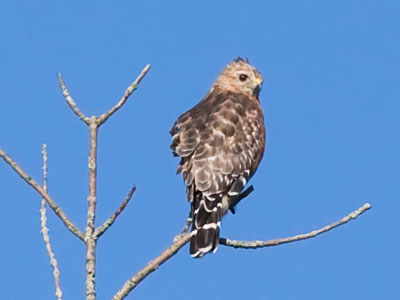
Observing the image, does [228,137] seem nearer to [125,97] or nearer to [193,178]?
[193,178]

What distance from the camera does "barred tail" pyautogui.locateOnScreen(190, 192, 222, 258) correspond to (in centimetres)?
600

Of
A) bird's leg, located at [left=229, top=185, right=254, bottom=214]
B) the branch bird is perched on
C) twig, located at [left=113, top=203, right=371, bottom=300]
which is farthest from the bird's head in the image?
twig, located at [left=113, top=203, right=371, bottom=300]

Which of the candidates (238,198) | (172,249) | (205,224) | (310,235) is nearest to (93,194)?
(172,249)

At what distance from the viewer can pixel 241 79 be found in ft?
28.9

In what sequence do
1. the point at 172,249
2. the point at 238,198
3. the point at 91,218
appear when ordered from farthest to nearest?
1. the point at 238,198
2. the point at 172,249
3. the point at 91,218

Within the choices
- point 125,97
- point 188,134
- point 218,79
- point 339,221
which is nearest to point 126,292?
point 125,97

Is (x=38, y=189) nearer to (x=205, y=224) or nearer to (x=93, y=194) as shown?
(x=93, y=194)

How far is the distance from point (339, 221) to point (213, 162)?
2665 mm

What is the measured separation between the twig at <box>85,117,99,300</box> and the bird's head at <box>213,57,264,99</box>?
4872 millimetres

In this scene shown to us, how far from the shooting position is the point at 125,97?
3.94 m

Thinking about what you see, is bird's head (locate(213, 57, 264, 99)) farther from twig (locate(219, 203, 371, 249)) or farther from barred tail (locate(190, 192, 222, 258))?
twig (locate(219, 203, 371, 249))

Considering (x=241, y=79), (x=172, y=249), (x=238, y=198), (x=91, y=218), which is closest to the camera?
(x=91, y=218)

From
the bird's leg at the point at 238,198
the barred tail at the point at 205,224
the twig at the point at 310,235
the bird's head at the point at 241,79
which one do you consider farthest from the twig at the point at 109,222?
the bird's head at the point at 241,79

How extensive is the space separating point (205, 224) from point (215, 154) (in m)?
0.83
